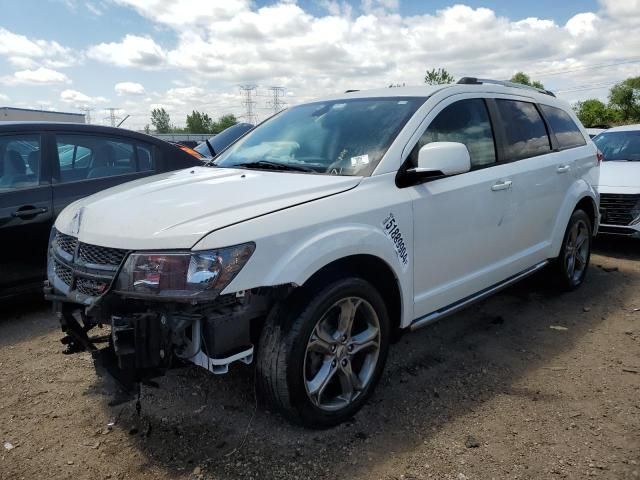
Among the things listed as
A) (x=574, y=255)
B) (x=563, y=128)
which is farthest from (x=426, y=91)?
(x=574, y=255)

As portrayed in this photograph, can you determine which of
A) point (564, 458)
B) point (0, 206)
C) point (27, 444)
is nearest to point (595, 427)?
point (564, 458)

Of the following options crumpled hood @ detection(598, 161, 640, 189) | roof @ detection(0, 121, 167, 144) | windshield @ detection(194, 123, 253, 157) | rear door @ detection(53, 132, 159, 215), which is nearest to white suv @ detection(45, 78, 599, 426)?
rear door @ detection(53, 132, 159, 215)

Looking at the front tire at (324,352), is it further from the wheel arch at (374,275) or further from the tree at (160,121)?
the tree at (160,121)

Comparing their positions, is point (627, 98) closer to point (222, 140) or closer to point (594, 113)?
point (594, 113)

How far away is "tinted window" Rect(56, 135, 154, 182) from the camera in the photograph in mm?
4537

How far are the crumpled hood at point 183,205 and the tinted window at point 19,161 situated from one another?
1.43m

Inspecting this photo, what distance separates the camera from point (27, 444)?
107 inches

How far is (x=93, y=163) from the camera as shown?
15.5 ft

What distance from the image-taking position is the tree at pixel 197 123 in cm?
10562

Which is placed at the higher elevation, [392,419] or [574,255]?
[574,255]

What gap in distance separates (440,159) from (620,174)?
16.5ft

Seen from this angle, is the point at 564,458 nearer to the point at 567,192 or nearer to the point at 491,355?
the point at 491,355

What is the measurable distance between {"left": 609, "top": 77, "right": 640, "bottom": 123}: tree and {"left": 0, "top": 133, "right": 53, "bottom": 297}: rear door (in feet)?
252

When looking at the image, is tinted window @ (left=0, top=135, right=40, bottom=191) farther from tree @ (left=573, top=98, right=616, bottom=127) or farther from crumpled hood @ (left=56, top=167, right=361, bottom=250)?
tree @ (left=573, top=98, right=616, bottom=127)
